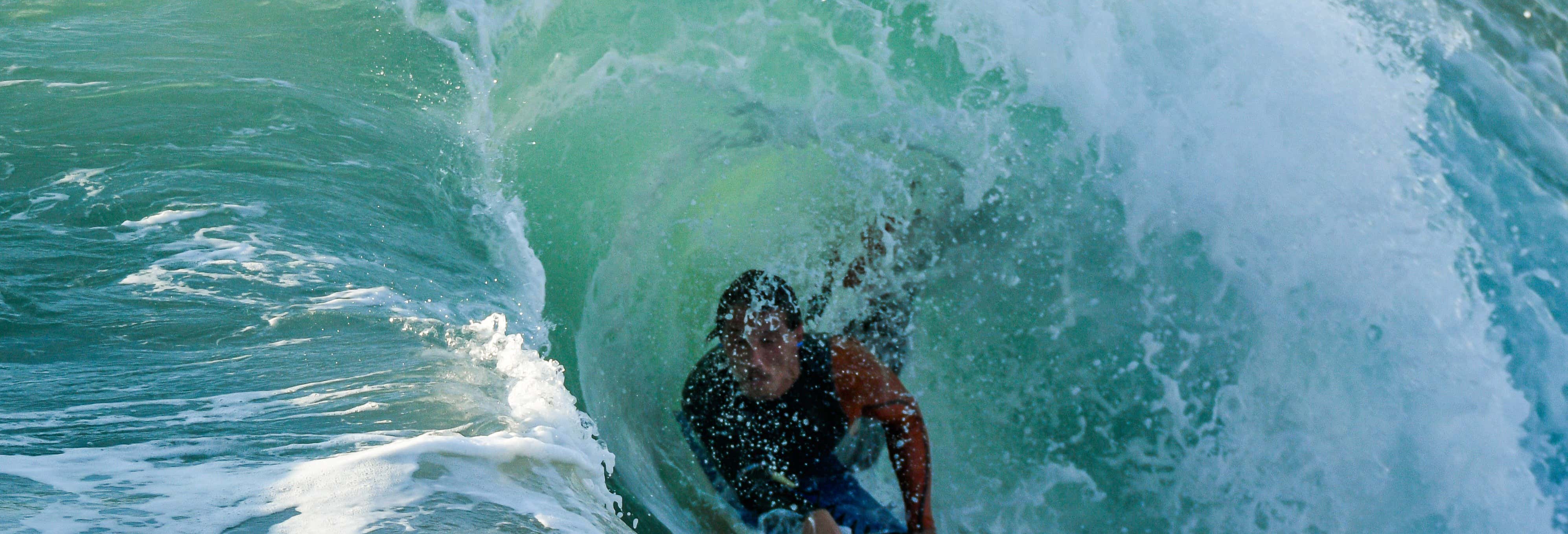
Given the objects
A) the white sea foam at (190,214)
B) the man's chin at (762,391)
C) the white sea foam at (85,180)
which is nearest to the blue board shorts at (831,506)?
the man's chin at (762,391)

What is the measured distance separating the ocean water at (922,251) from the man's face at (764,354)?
1.51ft

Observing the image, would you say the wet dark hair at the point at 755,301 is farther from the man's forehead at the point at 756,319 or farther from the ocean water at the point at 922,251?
the ocean water at the point at 922,251

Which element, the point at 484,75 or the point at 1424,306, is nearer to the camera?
the point at 1424,306

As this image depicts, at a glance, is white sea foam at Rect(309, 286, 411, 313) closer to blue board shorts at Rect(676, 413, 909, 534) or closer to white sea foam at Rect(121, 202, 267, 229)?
white sea foam at Rect(121, 202, 267, 229)

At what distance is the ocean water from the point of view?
3.11 m

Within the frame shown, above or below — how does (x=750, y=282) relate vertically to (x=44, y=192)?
above

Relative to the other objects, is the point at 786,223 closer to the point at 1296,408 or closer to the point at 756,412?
the point at 756,412

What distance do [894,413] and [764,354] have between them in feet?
1.68

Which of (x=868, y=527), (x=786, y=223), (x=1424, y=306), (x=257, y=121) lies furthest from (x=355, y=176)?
(x=1424, y=306)

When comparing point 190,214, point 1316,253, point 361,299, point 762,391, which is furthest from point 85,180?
point 1316,253

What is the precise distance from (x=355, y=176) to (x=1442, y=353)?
457cm

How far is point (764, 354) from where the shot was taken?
322cm

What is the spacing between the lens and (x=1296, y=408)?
3346 mm

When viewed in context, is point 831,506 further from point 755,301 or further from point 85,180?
point 85,180
